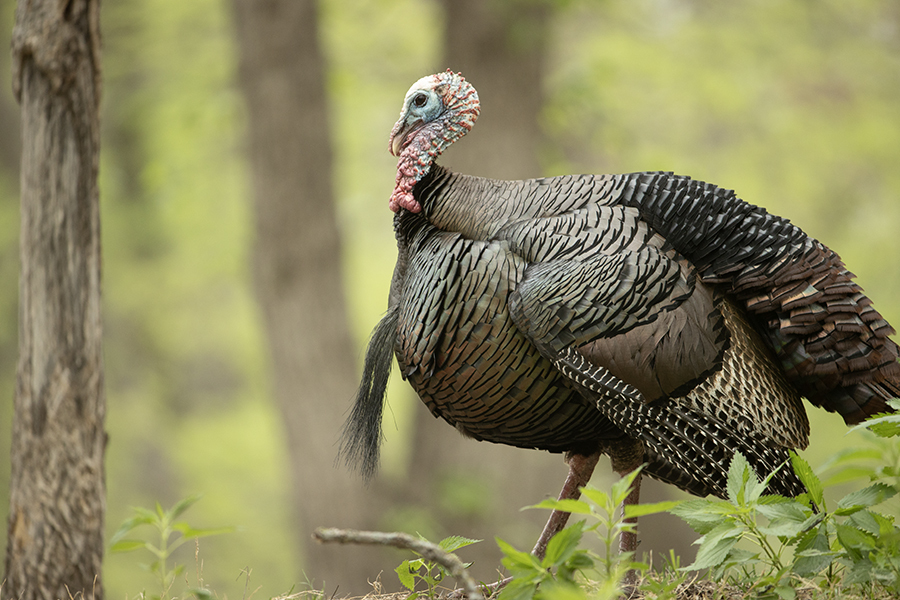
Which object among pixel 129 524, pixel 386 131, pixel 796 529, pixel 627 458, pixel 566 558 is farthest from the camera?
pixel 386 131

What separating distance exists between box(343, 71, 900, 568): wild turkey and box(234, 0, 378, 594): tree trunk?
13.6 feet

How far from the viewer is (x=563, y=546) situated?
2359 millimetres

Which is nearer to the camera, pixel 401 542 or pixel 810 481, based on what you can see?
pixel 401 542

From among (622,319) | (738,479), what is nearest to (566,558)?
(738,479)

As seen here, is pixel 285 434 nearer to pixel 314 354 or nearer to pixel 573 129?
pixel 314 354

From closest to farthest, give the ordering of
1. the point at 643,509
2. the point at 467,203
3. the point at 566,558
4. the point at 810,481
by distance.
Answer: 1. the point at 643,509
2. the point at 566,558
3. the point at 810,481
4. the point at 467,203

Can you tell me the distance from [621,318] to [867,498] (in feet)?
3.33

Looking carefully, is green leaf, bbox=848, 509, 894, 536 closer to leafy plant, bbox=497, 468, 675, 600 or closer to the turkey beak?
leafy plant, bbox=497, 468, 675, 600

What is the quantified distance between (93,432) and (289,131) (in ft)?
13.9

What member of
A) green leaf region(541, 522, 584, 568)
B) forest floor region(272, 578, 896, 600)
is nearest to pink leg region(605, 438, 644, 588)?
forest floor region(272, 578, 896, 600)

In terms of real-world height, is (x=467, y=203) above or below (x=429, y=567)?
above

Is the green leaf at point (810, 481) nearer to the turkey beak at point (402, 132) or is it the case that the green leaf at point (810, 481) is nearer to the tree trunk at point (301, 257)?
the turkey beak at point (402, 132)

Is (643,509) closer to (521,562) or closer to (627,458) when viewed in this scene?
(521,562)

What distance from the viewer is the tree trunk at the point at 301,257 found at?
7.27 meters
